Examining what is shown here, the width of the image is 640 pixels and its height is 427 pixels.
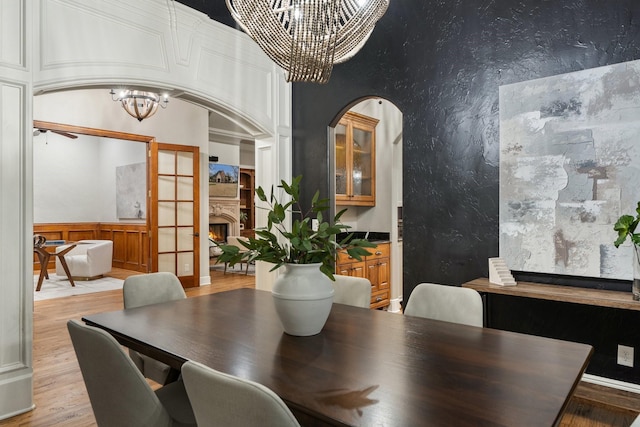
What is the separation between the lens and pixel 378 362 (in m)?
1.42

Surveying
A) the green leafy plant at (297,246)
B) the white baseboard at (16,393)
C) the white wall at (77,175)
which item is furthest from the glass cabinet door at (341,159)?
the white wall at (77,175)

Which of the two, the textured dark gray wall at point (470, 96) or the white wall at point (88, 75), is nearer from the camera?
the white wall at point (88, 75)

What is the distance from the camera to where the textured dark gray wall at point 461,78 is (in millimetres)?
2830

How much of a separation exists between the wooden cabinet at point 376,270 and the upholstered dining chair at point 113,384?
317 centimetres

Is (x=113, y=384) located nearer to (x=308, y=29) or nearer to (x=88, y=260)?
(x=308, y=29)

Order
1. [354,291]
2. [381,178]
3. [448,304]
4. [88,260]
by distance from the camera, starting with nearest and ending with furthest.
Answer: [448,304], [354,291], [381,178], [88,260]

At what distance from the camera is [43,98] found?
6004 mm

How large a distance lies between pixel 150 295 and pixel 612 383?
2.96m

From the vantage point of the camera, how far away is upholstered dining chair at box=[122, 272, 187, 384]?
2.28 metres

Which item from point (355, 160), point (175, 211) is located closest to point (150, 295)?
point (355, 160)

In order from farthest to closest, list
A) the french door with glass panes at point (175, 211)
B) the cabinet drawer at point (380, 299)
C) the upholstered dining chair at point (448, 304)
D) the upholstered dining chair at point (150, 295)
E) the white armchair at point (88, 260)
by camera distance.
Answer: the white armchair at point (88, 260), the french door with glass panes at point (175, 211), the cabinet drawer at point (380, 299), the upholstered dining chair at point (150, 295), the upholstered dining chair at point (448, 304)

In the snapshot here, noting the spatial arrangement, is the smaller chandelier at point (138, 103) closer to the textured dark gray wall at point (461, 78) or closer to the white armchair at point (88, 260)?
the white armchair at point (88, 260)

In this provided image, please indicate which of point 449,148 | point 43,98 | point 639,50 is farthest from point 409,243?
point 43,98

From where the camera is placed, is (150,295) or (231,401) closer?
(231,401)
